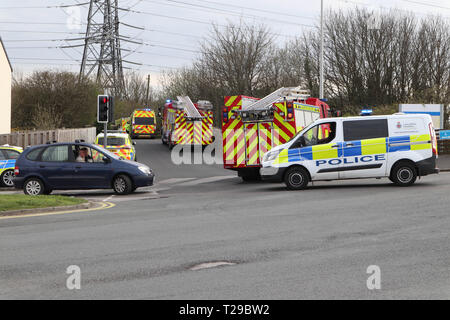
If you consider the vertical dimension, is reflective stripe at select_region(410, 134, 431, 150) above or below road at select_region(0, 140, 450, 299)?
above

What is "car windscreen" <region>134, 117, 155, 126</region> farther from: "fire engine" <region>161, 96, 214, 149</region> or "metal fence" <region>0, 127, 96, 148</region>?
"fire engine" <region>161, 96, 214, 149</region>

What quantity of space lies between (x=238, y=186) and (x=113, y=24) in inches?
1572

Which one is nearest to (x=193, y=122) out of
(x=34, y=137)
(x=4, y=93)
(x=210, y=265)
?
(x=34, y=137)

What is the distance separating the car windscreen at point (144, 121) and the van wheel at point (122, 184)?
3690cm

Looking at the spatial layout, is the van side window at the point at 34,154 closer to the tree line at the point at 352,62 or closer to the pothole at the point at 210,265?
the pothole at the point at 210,265

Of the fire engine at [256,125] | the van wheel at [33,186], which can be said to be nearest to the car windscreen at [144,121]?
the fire engine at [256,125]

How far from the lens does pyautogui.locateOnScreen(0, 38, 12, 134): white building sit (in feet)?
136

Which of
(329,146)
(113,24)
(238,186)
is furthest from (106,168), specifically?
(113,24)

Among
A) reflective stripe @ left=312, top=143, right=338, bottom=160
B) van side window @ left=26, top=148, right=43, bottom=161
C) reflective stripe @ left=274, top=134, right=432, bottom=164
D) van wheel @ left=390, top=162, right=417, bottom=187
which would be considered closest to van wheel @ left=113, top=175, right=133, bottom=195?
van side window @ left=26, top=148, right=43, bottom=161

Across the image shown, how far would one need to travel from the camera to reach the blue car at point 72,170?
62.1 ft

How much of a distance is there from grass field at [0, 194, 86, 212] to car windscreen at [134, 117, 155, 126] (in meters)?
39.7

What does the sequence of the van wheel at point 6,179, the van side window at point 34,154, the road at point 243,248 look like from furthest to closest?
the van wheel at point 6,179 → the van side window at point 34,154 → the road at point 243,248

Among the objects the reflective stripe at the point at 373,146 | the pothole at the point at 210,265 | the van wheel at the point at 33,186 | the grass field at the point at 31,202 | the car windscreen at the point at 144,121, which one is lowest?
the pothole at the point at 210,265
